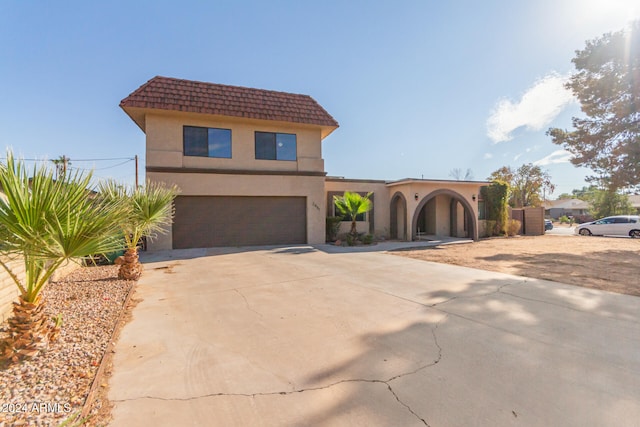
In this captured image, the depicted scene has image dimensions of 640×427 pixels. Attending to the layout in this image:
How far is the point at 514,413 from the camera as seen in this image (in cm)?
222

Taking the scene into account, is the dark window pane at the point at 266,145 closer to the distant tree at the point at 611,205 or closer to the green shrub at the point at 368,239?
the green shrub at the point at 368,239

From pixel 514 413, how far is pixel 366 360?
1349mm

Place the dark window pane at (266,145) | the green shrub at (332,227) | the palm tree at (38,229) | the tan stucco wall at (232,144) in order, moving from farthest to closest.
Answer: the green shrub at (332,227), the dark window pane at (266,145), the tan stucco wall at (232,144), the palm tree at (38,229)

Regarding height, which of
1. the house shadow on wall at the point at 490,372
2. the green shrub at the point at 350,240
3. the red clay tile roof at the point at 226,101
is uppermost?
the red clay tile roof at the point at 226,101

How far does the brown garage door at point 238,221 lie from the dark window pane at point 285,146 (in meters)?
2.19

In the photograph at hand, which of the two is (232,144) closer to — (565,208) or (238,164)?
(238,164)

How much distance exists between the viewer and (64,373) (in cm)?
267

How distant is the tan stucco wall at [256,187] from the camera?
1223cm

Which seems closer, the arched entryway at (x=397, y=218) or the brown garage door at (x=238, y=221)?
the brown garage door at (x=238, y=221)

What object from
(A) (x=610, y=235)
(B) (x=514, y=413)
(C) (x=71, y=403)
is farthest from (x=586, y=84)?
(C) (x=71, y=403)

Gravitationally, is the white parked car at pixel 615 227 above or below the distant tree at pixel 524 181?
below

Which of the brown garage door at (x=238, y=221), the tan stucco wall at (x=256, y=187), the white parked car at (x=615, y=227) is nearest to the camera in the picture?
the tan stucco wall at (x=256, y=187)

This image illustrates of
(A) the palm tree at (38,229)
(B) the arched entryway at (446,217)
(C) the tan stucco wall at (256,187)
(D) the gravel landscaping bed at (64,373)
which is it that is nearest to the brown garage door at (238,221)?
(C) the tan stucco wall at (256,187)

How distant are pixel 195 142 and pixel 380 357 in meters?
12.6
